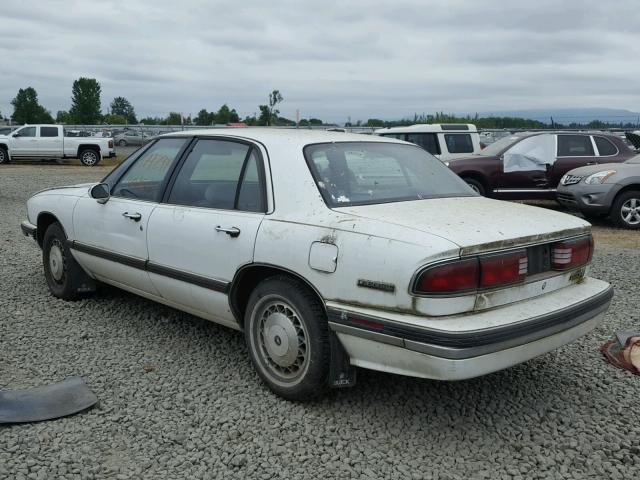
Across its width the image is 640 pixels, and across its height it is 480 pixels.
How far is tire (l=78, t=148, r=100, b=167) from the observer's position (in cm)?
2576

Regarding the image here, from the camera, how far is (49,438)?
3113 mm

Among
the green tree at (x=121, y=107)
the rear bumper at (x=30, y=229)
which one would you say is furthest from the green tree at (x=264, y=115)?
the green tree at (x=121, y=107)

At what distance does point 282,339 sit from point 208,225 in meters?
0.86

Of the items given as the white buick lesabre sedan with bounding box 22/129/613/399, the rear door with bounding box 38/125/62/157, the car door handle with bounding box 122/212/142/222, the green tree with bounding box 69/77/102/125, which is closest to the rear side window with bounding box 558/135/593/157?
the white buick lesabre sedan with bounding box 22/129/613/399

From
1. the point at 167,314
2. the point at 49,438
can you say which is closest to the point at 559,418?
the point at 49,438

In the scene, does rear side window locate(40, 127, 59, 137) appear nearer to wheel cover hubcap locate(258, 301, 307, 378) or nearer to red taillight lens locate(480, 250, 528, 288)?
wheel cover hubcap locate(258, 301, 307, 378)

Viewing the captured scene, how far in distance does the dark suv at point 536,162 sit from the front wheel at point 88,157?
709 inches

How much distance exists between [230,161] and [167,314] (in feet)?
5.39

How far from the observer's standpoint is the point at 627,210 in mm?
10133

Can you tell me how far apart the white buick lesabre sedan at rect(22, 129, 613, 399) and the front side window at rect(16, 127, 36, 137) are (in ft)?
76.6

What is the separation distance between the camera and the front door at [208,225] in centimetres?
367

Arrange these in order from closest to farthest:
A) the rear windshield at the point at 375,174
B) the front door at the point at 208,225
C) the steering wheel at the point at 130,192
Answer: the rear windshield at the point at 375,174 → the front door at the point at 208,225 → the steering wheel at the point at 130,192

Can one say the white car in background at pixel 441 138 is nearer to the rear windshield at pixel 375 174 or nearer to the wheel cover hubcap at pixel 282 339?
the rear windshield at pixel 375 174

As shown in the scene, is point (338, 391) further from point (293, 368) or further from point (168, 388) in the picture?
point (168, 388)
